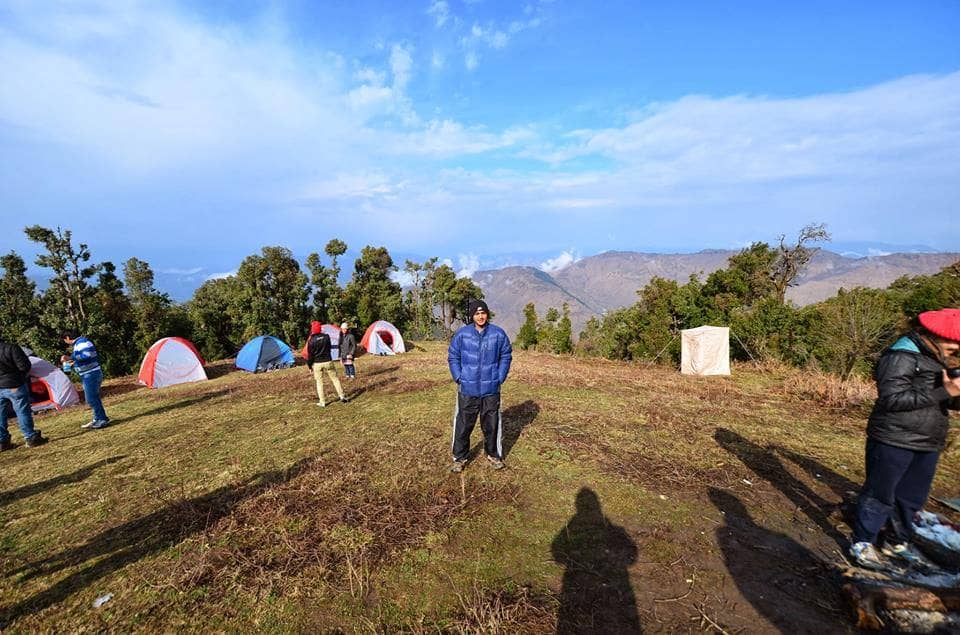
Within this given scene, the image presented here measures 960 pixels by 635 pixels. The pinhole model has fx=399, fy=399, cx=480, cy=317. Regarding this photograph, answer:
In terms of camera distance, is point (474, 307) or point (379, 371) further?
point (379, 371)

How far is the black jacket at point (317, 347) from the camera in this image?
9609mm

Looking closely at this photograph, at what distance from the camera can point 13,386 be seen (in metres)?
7.57

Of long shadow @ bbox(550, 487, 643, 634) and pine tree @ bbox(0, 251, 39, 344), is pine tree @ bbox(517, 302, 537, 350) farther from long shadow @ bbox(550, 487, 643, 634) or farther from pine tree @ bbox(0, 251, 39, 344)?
long shadow @ bbox(550, 487, 643, 634)

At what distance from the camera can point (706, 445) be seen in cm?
722

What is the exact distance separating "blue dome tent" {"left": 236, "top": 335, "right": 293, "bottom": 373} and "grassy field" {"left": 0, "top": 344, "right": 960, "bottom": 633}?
8.66 m

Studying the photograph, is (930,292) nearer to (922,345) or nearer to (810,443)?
(810,443)

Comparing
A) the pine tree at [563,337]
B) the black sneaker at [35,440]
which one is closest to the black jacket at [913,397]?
the black sneaker at [35,440]

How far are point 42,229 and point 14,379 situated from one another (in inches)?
789

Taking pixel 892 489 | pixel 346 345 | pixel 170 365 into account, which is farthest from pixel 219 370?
pixel 892 489

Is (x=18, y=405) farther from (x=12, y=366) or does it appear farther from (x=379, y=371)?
(x=379, y=371)

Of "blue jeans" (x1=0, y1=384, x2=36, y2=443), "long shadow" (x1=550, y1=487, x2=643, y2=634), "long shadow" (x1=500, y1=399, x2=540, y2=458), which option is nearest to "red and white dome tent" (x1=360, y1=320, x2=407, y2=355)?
"long shadow" (x1=500, y1=399, x2=540, y2=458)

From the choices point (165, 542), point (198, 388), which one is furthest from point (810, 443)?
point (198, 388)

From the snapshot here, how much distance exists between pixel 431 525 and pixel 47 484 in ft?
21.0

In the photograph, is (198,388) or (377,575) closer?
(377,575)
